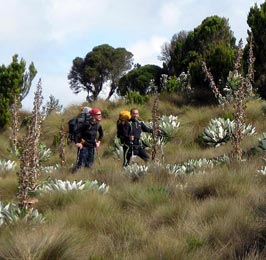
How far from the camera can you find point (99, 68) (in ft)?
152

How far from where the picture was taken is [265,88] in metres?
18.5

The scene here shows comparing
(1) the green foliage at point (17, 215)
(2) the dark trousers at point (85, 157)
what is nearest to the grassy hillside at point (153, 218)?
(1) the green foliage at point (17, 215)

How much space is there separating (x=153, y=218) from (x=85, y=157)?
4.81m

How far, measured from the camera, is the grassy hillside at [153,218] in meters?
5.15

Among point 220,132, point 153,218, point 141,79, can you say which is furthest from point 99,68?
point 153,218

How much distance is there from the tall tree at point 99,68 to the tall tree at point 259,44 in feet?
85.6

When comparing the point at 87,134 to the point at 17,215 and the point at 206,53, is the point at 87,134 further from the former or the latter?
the point at 206,53

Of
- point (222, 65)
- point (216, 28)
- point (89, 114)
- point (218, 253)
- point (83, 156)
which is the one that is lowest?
point (218, 253)

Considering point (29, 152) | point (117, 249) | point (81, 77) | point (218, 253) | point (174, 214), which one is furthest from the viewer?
point (81, 77)

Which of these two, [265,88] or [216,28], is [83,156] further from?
[216,28]

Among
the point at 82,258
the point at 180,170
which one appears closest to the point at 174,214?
the point at 82,258

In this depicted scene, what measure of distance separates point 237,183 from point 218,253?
8.76ft

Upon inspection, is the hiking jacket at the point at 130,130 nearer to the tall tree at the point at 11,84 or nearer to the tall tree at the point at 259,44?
the tall tree at the point at 259,44

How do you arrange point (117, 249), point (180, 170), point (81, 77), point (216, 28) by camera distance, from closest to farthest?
point (117, 249) < point (180, 170) < point (216, 28) < point (81, 77)
